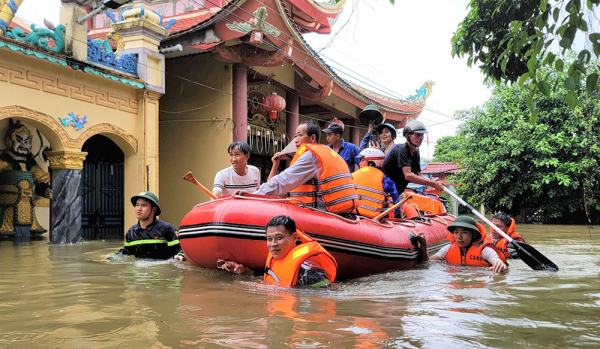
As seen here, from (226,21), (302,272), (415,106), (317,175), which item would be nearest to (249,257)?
(302,272)

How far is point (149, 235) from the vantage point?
521cm

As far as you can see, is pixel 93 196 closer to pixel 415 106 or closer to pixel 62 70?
pixel 62 70

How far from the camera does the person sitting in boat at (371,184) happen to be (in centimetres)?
569

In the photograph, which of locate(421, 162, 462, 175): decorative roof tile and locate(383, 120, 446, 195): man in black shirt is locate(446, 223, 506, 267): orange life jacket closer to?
locate(383, 120, 446, 195): man in black shirt

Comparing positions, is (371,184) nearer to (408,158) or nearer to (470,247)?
(408,158)

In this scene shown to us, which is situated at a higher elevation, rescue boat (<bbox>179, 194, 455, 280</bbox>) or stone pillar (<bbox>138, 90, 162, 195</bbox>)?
stone pillar (<bbox>138, 90, 162, 195</bbox>)

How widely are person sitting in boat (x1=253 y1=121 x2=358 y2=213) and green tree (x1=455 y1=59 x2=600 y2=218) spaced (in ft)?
42.8

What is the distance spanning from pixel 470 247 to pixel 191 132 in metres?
8.14

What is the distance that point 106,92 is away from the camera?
30.4 ft

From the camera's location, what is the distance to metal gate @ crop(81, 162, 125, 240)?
11289mm

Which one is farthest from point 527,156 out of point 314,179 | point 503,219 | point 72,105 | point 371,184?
point 314,179

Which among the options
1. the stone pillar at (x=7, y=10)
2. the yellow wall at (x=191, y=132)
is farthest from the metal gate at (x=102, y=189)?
the stone pillar at (x=7, y=10)

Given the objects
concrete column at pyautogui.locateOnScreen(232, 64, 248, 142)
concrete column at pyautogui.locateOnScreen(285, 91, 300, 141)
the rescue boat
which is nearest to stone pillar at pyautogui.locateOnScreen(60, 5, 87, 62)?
concrete column at pyautogui.locateOnScreen(232, 64, 248, 142)

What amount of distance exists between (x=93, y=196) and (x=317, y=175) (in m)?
8.25
